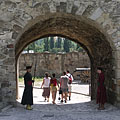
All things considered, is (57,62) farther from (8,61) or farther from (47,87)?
(8,61)

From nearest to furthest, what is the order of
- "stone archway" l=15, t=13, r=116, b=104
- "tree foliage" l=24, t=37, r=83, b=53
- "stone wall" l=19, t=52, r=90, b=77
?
"stone archway" l=15, t=13, r=116, b=104 → "stone wall" l=19, t=52, r=90, b=77 → "tree foliage" l=24, t=37, r=83, b=53

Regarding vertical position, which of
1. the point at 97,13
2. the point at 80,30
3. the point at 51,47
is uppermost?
the point at 51,47

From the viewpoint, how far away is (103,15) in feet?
20.8

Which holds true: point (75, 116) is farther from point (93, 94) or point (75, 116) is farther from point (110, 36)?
point (93, 94)

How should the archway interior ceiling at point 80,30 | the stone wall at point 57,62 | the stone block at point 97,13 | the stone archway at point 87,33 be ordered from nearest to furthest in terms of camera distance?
the stone block at point 97,13
the stone archway at point 87,33
the archway interior ceiling at point 80,30
the stone wall at point 57,62

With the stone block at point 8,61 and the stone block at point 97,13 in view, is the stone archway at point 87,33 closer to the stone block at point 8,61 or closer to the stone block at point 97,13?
the stone block at point 97,13

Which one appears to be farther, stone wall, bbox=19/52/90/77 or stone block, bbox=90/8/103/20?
stone wall, bbox=19/52/90/77

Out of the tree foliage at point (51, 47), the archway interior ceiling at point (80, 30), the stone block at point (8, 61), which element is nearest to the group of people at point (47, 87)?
the stone block at point (8, 61)

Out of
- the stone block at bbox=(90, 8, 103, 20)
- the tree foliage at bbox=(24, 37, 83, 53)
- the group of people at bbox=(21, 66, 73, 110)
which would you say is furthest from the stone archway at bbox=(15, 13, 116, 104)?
the tree foliage at bbox=(24, 37, 83, 53)

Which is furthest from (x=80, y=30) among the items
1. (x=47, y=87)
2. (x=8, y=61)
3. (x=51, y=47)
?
(x=51, y=47)

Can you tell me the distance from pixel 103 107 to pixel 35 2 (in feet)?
10.8

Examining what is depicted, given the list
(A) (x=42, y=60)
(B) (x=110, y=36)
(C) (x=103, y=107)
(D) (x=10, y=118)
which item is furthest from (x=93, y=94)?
(A) (x=42, y=60)

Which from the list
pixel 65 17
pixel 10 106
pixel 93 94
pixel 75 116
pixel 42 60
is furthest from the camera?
pixel 42 60

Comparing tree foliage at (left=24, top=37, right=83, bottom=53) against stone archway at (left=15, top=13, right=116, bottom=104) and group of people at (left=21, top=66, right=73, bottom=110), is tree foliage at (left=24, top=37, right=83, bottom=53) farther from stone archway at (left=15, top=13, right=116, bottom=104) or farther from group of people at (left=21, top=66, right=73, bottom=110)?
group of people at (left=21, top=66, right=73, bottom=110)
